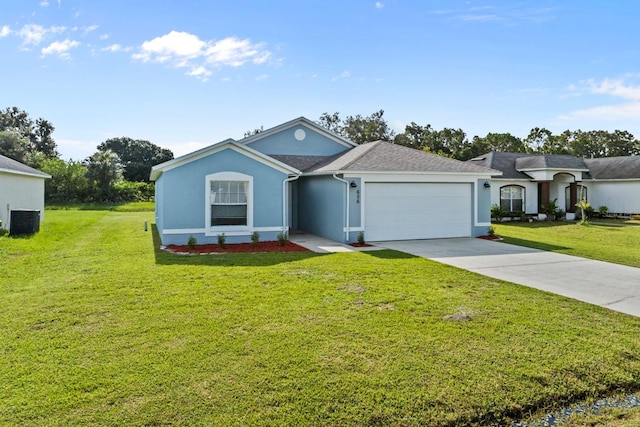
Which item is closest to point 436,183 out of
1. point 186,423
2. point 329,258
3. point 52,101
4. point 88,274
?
point 329,258

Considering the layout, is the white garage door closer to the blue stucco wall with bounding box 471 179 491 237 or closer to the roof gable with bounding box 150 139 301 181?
the blue stucco wall with bounding box 471 179 491 237

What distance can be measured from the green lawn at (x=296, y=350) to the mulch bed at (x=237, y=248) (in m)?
3.80

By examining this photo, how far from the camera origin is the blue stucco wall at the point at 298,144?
19.2 m

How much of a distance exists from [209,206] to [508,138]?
52473 mm

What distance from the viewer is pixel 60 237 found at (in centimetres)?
1540

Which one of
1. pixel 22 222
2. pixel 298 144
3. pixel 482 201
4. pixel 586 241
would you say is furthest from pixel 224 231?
pixel 586 241

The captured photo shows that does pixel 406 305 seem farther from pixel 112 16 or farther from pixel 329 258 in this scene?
pixel 112 16

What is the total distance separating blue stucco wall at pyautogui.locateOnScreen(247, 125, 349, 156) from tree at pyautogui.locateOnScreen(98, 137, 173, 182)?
4305cm

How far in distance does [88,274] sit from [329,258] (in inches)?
231

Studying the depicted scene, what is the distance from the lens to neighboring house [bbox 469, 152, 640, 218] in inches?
990

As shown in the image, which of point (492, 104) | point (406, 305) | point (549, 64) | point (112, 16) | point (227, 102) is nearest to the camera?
point (406, 305)

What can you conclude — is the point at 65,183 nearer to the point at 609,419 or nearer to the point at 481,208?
the point at 481,208

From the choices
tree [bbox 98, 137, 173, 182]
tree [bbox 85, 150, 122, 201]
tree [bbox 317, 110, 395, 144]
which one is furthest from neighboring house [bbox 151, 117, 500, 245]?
tree [bbox 98, 137, 173, 182]

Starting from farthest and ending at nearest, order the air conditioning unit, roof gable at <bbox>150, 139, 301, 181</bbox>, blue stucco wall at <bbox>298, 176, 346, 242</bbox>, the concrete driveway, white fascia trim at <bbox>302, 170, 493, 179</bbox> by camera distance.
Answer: the air conditioning unit, blue stucco wall at <bbox>298, 176, 346, 242</bbox>, white fascia trim at <bbox>302, 170, 493, 179</bbox>, roof gable at <bbox>150, 139, 301, 181</bbox>, the concrete driveway
